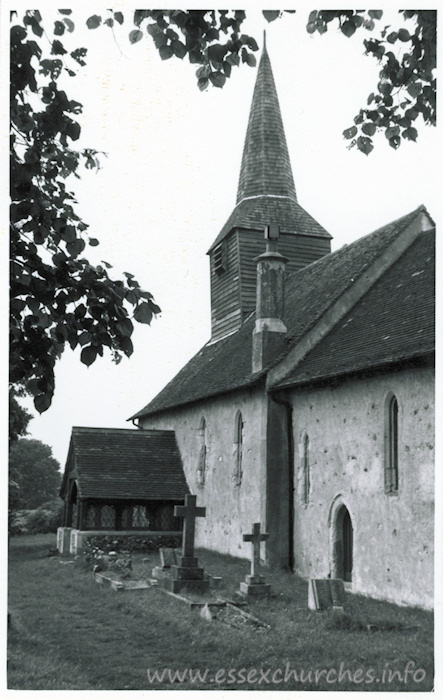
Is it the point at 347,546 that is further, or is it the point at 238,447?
the point at 238,447

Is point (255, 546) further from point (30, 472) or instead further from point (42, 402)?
point (42, 402)

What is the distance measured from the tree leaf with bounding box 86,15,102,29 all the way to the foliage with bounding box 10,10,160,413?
659 mm

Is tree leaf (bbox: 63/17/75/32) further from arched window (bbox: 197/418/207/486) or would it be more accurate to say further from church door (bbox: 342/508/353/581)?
arched window (bbox: 197/418/207/486)

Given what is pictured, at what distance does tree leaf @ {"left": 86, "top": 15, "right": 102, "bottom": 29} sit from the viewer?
8094 millimetres

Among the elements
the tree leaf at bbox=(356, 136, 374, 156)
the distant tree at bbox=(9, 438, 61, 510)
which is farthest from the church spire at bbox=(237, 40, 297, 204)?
the tree leaf at bbox=(356, 136, 374, 156)

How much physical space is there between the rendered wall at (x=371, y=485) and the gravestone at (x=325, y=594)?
866mm

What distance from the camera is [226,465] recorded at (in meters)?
19.0

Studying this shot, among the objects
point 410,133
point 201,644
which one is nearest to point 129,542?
point 201,644

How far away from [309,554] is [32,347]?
9657 millimetres

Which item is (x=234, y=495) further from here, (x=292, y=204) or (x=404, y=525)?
(x=292, y=204)

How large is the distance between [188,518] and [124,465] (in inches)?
233

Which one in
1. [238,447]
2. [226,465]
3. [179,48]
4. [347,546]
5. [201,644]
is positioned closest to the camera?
[179,48]
